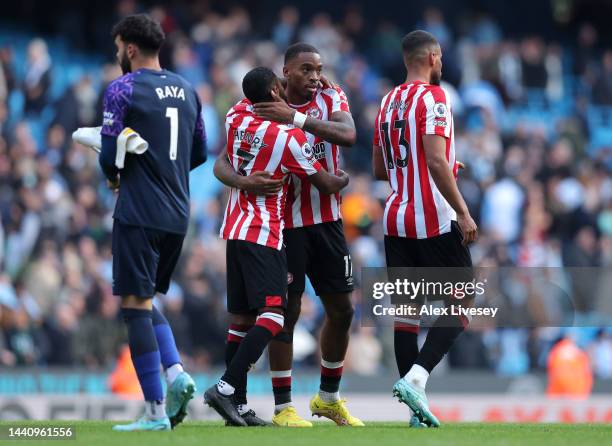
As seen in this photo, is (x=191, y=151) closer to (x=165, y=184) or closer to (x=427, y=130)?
(x=165, y=184)

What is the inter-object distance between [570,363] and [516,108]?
8118 mm

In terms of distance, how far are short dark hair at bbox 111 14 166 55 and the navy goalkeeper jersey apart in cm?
16

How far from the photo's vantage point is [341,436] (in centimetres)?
782

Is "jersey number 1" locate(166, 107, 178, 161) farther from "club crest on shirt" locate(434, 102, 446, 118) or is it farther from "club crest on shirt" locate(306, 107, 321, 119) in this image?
"club crest on shirt" locate(434, 102, 446, 118)

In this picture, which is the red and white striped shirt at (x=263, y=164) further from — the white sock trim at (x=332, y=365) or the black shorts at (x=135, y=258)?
the white sock trim at (x=332, y=365)

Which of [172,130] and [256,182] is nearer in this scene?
[172,130]

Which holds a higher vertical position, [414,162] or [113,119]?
[113,119]

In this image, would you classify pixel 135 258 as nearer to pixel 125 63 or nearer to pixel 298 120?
pixel 125 63

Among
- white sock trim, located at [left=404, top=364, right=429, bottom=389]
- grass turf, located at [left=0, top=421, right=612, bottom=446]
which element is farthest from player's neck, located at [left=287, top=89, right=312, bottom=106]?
grass turf, located at [left=0, top=421, right=612, bottom=446]

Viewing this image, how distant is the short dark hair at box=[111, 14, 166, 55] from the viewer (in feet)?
26.3

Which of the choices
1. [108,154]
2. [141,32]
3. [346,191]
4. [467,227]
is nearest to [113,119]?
[108,154]

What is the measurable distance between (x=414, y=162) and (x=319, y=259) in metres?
0.95

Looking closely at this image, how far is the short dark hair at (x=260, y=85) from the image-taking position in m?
8.55

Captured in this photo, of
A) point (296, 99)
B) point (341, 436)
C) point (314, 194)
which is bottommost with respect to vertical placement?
point (341, 436)
